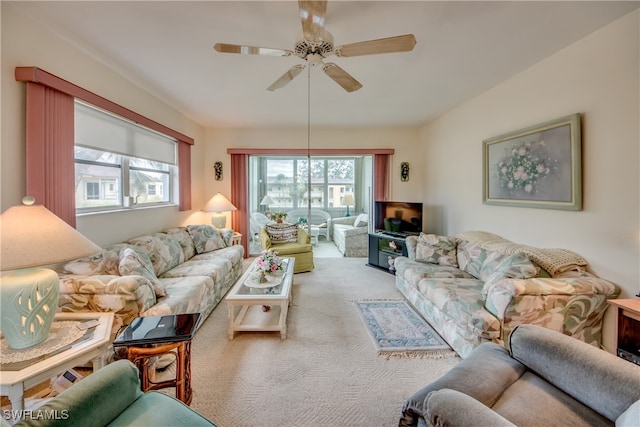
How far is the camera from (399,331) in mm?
2613

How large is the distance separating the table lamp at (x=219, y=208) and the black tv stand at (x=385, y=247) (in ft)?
8.68

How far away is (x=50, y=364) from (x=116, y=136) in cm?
255

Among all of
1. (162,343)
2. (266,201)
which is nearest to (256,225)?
(266,201)

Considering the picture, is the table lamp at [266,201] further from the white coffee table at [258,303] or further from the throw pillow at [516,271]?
the throw pillow at [516,271]

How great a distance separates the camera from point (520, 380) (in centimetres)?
130

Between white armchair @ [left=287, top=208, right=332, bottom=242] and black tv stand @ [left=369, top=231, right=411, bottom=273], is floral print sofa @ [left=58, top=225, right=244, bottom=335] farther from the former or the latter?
white armchair @ [left=287, top=208, right=332, bottom=242]

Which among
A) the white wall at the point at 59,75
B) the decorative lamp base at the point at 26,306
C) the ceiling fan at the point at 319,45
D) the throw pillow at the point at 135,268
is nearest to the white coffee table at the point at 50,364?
the decorative lamp base at the point at 26,306

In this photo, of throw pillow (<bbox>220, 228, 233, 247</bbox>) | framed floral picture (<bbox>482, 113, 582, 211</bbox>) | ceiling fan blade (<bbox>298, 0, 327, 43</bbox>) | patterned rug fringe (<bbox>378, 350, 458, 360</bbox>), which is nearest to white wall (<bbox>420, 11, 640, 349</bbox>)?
framed floral picture (<bbox>482, 113, 582, 211</bbox>)

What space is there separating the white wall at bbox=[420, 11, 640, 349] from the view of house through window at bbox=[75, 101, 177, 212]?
4415 mm

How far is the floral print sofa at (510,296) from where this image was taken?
191 cm

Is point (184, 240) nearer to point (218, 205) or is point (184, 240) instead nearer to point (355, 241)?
point (218, 205)

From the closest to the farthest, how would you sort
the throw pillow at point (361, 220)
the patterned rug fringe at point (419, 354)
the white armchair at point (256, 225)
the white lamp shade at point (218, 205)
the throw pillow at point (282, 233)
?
the patterned rug fringe at point (419, 354) → the throw pillow at point (282, 233) → the white lamp shade at point (218, 205) → the white armchair at point (256, 225) → the throw pillow at point (361, 220)

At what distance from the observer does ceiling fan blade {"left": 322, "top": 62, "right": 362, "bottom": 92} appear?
2054mm

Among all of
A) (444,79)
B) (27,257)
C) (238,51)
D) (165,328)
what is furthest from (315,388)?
(444,79)
